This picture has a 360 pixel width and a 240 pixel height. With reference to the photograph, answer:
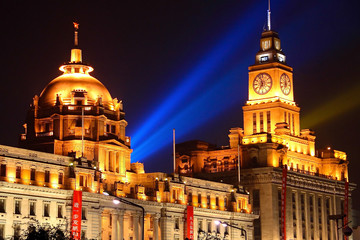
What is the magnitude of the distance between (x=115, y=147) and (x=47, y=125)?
45.2 feet

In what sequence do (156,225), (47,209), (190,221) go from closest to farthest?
(47,209) < (156,225) < (190,221)

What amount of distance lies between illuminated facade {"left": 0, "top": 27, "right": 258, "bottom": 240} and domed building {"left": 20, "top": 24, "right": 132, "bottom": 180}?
0.19 metres

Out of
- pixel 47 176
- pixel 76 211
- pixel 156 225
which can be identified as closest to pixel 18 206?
pixel 47 176

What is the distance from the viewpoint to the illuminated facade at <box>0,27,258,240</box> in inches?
5763

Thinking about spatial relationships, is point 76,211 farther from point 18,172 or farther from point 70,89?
point 70,89

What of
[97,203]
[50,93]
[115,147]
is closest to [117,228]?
[97,203]

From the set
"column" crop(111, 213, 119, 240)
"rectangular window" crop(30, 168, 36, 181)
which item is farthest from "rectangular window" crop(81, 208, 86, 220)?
"rectangular window" crop(30, 168, 36, 181)

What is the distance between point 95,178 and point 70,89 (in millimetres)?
27205

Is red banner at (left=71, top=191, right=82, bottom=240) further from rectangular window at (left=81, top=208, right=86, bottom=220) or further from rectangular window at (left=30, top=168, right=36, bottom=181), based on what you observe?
rectangular window at (left=30, top=168, right=36, bottom=181)

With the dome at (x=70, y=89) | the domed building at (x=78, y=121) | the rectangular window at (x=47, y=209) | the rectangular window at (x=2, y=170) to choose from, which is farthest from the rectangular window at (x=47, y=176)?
the dome at (x=70, y=89)

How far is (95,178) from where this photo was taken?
15475 centimetres

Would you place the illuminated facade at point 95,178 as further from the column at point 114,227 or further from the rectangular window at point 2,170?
the rectangular window at point 2,170

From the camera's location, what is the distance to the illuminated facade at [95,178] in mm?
146375

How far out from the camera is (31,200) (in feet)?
467
